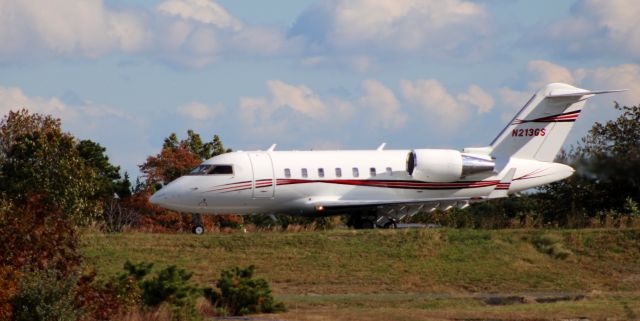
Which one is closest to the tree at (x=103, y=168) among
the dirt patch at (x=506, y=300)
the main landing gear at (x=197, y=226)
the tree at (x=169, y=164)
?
the tree at (x=169, y=164)

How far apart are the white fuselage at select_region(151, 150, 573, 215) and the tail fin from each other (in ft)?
2.65

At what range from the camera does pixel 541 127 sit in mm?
43344

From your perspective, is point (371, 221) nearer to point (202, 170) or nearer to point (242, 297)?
point (202, 170)

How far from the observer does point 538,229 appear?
38.7 meters

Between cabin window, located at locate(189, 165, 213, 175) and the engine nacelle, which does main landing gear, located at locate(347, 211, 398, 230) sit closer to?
the engine nacelle

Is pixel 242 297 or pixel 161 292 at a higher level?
pixel 161 292

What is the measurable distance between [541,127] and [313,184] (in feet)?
29.5

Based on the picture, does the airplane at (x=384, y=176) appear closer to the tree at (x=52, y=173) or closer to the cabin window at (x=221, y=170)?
the cabin window at (x=221, y=170)

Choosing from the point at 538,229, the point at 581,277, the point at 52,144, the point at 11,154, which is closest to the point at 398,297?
the point at 581,277

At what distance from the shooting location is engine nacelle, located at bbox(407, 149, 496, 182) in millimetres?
41031

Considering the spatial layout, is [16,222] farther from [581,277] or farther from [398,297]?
[581,277]

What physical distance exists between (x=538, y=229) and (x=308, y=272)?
363 inches

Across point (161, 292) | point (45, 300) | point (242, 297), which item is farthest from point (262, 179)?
point (45, 300)

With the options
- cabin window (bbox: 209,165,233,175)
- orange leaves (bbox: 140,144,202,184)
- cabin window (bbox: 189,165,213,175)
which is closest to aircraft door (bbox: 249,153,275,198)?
cabin window (bbox: 209,165,233,175)
